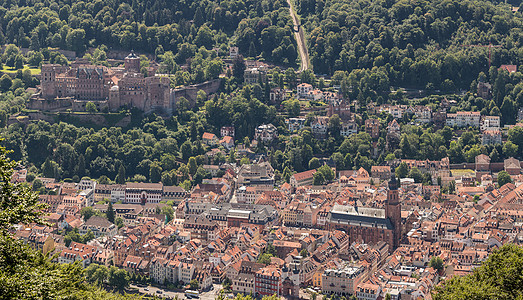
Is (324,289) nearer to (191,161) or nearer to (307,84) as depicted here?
(191,161)

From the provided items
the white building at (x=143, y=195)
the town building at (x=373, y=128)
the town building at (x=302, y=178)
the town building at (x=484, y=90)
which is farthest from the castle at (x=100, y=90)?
the town building at (x=484, y=90)

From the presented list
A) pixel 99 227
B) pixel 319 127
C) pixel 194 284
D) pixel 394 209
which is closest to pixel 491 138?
pixel 319 127

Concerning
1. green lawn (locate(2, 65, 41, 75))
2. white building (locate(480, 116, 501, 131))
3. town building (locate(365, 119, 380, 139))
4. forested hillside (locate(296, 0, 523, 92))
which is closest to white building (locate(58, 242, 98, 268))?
town building (locate(365, 119, 380, 139))

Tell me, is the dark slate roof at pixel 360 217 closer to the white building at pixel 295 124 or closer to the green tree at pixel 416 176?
the green tree at pixel 416 176

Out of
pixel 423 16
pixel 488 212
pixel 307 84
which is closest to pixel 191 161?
pixel 307 84

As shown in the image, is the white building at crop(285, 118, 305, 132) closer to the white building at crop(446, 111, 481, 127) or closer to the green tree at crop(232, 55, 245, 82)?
the green tree at crop(232, 55, 245, 82)

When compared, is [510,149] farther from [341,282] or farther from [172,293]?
[172,293]
